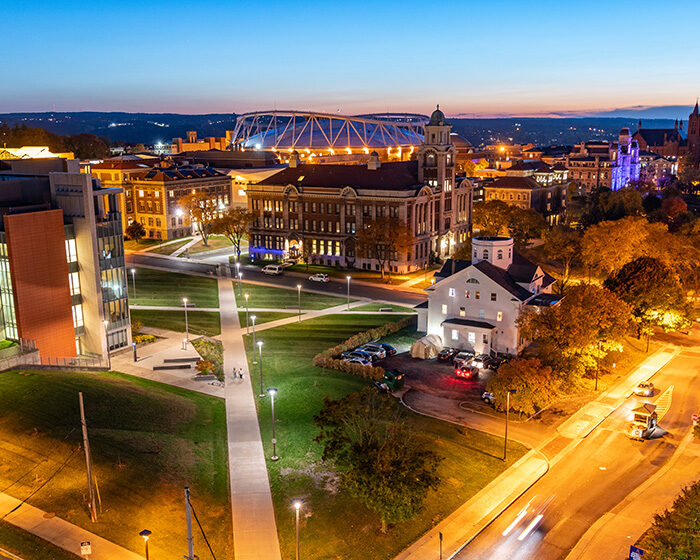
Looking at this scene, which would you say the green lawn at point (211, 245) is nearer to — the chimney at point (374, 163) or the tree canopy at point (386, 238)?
the chimney at point (374, 163)

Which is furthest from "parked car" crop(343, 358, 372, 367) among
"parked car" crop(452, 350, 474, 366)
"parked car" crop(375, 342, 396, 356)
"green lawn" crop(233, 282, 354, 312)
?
"green lawn" crop(233, 282, 354, 312)

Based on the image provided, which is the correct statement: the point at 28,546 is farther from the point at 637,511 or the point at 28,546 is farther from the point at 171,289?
the point at 171,289

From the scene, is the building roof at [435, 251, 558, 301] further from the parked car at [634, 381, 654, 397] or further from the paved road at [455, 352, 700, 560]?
the paved road at [455, 352, 700, 560]

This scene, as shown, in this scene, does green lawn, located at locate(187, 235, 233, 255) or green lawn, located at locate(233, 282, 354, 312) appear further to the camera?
green lawn, located at locate(187, 235, 233, 255)

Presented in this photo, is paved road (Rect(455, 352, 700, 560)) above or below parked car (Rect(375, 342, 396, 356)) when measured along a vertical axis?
below

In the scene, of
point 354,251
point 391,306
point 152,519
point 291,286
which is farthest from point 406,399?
point 354,251

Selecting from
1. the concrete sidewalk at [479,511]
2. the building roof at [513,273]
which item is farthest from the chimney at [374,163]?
the concrete sidewalk at [479,511]

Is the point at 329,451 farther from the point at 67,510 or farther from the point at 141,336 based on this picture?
the point at 141,336
